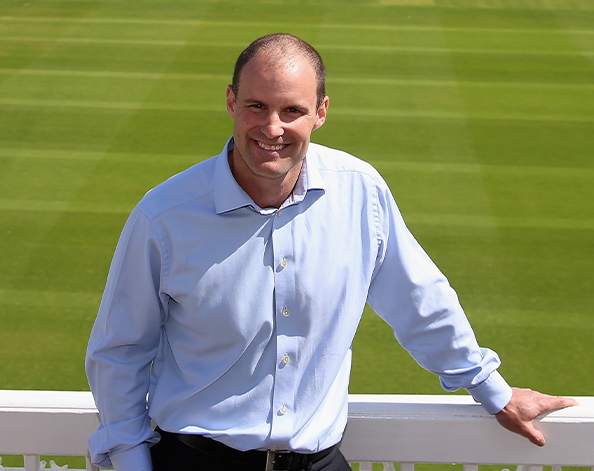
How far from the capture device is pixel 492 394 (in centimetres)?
196

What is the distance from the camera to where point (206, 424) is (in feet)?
6.31

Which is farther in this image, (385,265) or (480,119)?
(480,119)

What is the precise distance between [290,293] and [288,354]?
154 mm

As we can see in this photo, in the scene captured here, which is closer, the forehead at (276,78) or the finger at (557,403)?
the forehead at (276,78)

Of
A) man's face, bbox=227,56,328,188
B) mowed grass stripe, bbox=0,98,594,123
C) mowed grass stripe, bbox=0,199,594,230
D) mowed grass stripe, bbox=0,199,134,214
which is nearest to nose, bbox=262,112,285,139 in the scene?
man's face, bbox=227,56,328,188

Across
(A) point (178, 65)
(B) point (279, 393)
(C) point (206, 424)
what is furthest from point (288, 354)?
(A) point (178, 65)

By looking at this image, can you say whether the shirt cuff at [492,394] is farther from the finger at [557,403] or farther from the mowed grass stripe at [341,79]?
the mowed grass stripe at [341,79]

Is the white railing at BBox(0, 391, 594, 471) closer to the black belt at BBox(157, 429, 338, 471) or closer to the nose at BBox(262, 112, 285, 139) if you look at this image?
the black belt at BBox(157, 429, 338, 471)

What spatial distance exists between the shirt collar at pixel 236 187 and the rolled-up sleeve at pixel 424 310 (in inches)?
7.4

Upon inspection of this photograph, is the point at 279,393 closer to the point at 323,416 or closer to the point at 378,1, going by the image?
the point at 323,416

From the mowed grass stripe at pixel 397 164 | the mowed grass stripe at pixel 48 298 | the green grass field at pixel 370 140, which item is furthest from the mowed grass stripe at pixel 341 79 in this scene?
the mowed grass stripe at pixel 48 298

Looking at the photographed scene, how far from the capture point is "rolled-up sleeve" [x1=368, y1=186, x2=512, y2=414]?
1996 millimetres

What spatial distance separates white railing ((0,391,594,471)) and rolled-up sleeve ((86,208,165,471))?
58 mm

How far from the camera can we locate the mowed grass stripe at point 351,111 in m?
8.05
